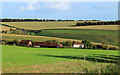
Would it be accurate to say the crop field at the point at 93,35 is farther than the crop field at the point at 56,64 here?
Yes

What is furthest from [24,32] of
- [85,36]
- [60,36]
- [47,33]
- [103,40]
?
[103,40]

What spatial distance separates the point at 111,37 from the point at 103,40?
5.26 m

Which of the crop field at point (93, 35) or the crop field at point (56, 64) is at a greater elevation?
the crop field at point (93, 35)

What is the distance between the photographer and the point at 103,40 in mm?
83000

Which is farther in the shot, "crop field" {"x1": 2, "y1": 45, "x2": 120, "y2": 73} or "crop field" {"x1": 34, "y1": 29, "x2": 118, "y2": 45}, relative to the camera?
"crop field" {"x1": 34, "y1": 29, "x2": 118, "y2": 45}

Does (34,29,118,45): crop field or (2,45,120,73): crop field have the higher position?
(34,29,118,45): crop field

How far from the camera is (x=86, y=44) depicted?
2763 inches

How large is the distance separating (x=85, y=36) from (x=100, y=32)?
355 inches

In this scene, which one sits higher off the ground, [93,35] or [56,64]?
[93,35]

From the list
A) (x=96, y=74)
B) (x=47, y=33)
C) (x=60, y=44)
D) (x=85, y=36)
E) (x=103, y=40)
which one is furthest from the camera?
(x=47, y=33)

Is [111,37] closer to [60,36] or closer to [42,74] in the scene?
[60,36]

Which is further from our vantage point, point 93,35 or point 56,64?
point 93,35

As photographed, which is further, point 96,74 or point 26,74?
point 26,74

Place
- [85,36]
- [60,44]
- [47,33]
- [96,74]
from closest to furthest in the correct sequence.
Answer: [96,74] → [60,44] → [85,36] → [47,33]
